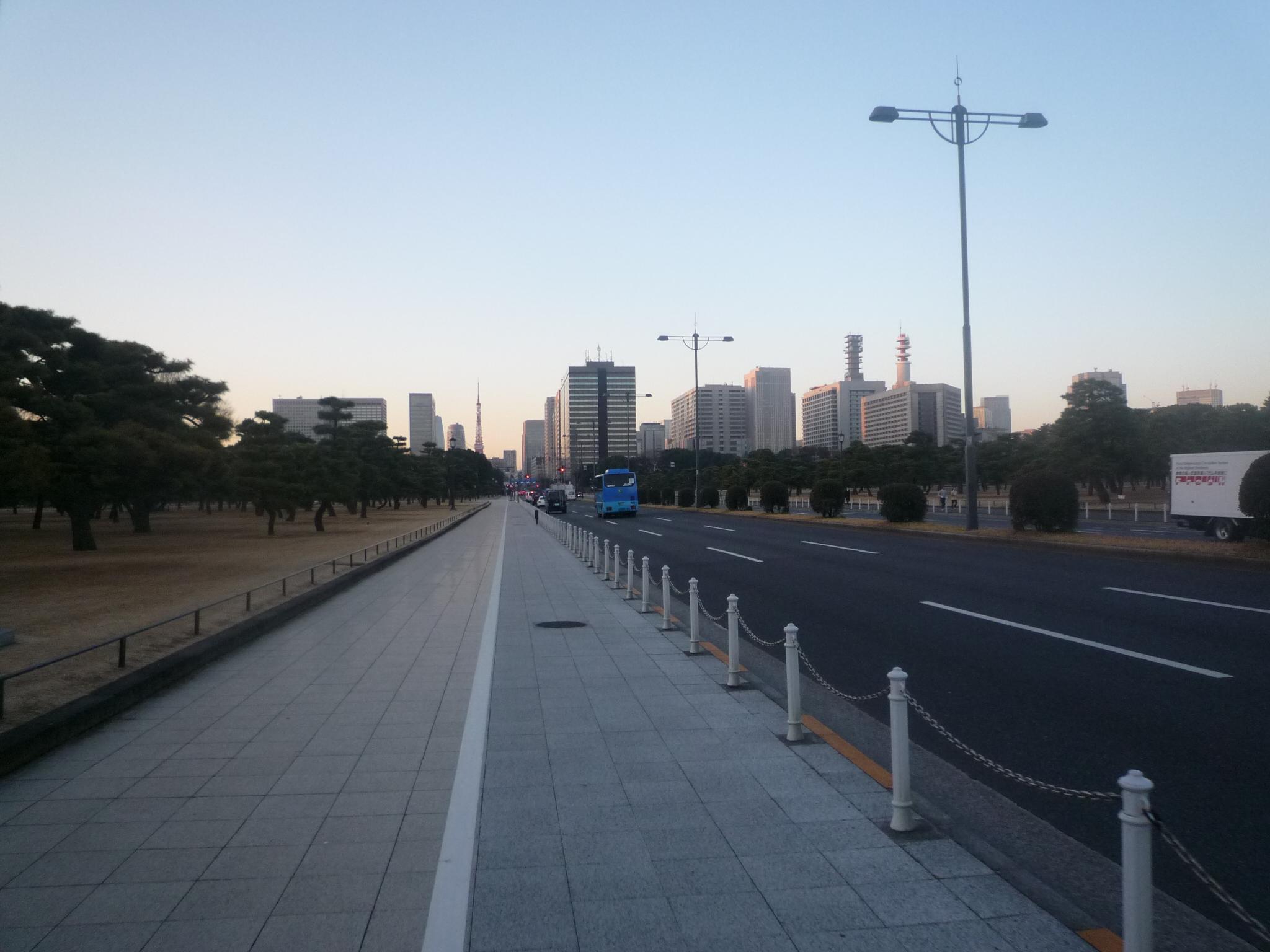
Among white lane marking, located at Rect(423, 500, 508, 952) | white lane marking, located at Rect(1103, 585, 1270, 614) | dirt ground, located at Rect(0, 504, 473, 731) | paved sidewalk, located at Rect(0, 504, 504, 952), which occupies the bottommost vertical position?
dirt ground, located at Rect(0, 504, 473, 731)

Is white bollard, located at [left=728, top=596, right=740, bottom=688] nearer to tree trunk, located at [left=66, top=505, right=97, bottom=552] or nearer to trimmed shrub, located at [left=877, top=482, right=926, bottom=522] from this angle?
trimmed shrub, located at [left=877, top=482, right=926, bottom=522]

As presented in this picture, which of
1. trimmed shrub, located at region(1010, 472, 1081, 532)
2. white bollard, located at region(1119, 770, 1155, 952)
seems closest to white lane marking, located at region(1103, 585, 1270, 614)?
trimmed shrub, located at region(1010, 472, 1081, 532)

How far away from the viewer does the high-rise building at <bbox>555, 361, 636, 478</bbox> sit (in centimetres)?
16425

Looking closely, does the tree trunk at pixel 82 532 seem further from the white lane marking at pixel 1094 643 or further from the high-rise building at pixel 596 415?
the high-rise building at pixel 596 415

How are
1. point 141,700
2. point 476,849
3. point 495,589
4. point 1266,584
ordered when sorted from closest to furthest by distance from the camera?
point 476,849 → point 141,700 → point 1266,584 → point 495,589

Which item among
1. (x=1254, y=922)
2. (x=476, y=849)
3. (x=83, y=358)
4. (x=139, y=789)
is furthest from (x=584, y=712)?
(x=83, y=358)

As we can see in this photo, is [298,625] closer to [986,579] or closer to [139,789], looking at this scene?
[139,789]

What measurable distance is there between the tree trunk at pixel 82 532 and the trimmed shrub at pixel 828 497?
30.3 meters

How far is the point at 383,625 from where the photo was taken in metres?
13.9

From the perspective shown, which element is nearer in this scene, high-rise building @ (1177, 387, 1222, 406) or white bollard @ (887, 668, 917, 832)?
white bollard @ (887, 668, 917, 832)

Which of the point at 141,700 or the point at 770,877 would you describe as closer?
the point at 770,877

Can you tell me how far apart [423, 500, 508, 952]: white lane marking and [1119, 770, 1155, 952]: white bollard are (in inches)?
106

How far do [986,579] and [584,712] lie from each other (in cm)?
1129

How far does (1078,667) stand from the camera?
8.94 meters
